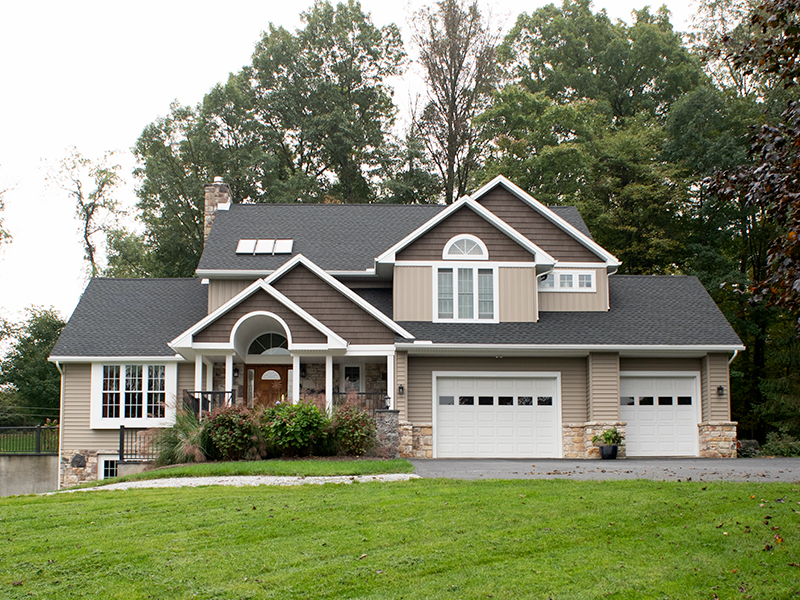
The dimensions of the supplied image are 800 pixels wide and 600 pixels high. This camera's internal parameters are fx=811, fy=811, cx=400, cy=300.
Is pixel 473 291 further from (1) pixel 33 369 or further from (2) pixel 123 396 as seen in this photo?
(1) pixel 33 369

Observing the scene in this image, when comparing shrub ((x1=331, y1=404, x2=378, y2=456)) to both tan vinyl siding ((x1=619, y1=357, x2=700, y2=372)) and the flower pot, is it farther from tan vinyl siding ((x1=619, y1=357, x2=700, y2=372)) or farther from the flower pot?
tan vinyl siding ((x1=619, y1=357, x2=700, y2=372))

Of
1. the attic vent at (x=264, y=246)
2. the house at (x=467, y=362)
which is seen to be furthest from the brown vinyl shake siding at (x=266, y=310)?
the attic vent at (x=264, y=246)

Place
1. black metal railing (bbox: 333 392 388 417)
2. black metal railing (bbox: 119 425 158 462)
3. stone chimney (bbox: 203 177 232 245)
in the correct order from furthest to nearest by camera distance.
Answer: stone chimney (bbox: 203 177 232 245) → black metal railing (bbox: 333 392 388 417) → black metal railing (bbox: 119 425 158 462)

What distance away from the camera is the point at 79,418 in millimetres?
21078

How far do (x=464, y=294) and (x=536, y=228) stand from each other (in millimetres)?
3093

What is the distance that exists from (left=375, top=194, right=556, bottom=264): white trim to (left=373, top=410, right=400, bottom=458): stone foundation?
4.53m

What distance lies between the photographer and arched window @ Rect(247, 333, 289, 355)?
2102 centimetres

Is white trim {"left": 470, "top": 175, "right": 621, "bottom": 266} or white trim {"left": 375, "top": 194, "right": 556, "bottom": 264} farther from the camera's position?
white trim {"left": 470, "top": 175, "right": 621, "bottom": 266}

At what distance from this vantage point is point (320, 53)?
137ft

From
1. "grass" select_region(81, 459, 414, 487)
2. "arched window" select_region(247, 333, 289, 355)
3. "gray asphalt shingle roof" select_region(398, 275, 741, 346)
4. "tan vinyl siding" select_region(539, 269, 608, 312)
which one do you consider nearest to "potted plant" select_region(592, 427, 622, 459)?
"gray asphalt shingle roof" select_region(398, 275, 741, 346)

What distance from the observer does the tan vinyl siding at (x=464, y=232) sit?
69.7ft

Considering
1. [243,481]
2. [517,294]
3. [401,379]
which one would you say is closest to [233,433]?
[243,481]

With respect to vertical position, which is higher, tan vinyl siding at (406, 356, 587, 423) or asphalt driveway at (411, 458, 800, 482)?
tan vinyl siding at (406, 356, 587, 423)

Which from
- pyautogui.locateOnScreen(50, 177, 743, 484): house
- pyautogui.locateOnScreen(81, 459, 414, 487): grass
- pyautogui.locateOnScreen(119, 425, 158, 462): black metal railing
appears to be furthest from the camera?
pyautogui.locateOnScreen(50, 177, 743, 484): house
